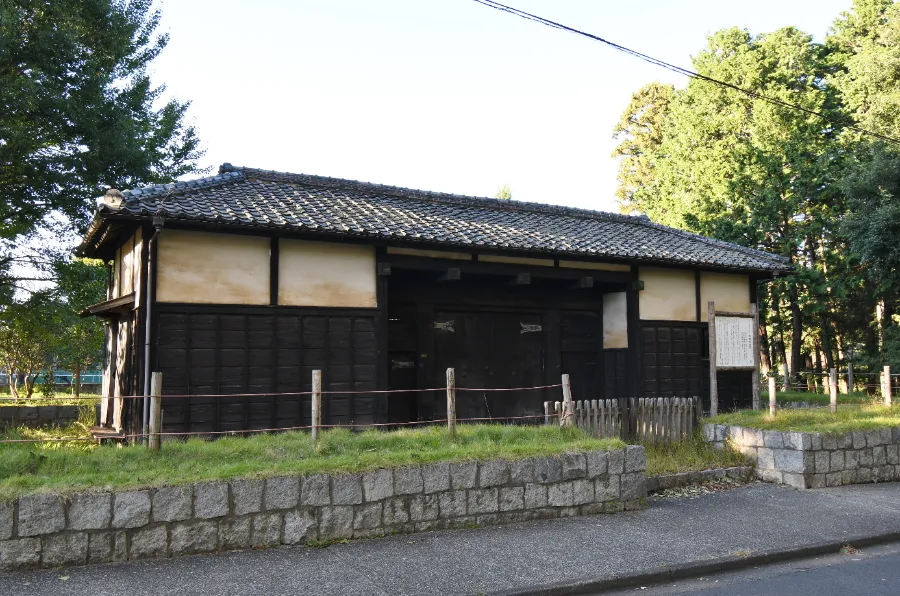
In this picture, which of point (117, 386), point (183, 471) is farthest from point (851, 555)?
point (117, 386)

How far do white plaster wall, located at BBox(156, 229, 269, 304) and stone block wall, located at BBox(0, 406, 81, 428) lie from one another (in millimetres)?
7666

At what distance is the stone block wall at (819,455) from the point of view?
368 inches

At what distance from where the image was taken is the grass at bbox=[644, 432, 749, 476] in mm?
9523

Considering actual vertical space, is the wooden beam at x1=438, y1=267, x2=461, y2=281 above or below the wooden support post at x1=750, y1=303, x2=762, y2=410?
above

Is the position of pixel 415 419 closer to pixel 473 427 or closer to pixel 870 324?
pixel 473 427

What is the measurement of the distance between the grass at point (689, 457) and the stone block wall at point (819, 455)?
0.88 feet

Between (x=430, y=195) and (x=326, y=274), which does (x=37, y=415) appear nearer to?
(x=326, y=274)

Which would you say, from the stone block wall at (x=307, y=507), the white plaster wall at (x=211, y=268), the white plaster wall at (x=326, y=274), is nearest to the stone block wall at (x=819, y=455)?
the stone block wall at (x=307, y=507)

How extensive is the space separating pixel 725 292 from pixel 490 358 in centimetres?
598

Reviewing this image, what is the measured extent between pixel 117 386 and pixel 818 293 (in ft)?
70.1

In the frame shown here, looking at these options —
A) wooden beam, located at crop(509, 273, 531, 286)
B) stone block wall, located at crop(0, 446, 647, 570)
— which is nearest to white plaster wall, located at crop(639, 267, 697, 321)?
wooden beam, located at crop(509, 273, 531, 286)

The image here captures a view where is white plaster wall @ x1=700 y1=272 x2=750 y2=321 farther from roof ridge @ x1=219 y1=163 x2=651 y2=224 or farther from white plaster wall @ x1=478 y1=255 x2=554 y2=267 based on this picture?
white plaster wall @ x1=478 y1=255 x2=554 y2=267

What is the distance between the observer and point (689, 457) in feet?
33.0

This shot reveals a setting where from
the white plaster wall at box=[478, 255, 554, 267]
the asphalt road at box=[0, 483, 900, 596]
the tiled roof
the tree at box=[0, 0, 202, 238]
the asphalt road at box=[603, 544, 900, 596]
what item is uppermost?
the tree at box=[0, 0, 202, 238]
